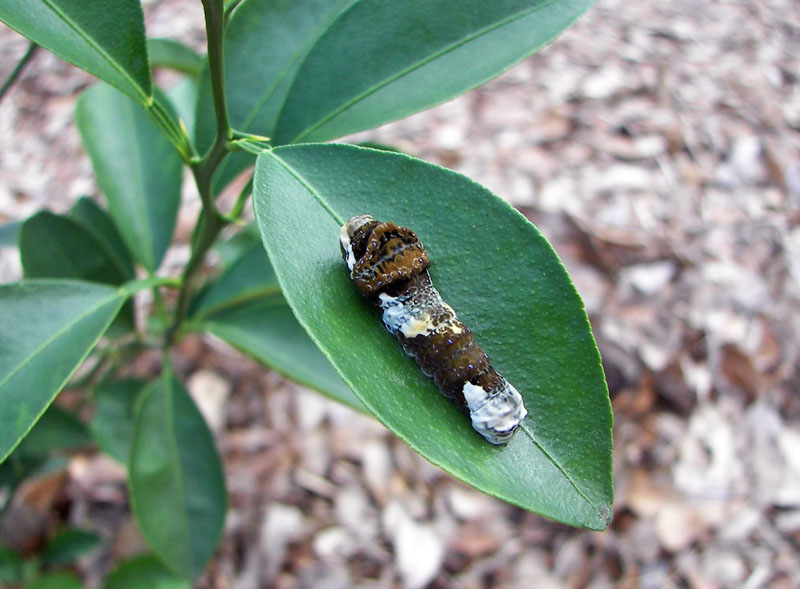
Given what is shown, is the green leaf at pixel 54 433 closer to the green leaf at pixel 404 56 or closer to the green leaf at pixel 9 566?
the green leaf at pixel 9 566

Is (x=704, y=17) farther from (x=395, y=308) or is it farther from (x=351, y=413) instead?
(x=395, y=308)

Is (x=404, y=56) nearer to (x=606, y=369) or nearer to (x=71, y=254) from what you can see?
(x=71, y=254)

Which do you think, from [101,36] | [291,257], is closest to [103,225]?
[101,36]

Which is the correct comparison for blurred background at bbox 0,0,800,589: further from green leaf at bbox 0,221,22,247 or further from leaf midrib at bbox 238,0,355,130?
leaf midrib at bbox 238,0,355,130

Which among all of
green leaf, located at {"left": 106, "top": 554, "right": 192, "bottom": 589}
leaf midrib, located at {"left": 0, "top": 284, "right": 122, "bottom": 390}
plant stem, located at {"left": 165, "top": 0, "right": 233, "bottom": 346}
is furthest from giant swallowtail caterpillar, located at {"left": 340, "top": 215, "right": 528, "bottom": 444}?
green leaf, located at {"left": 106, "top": 554, "right": 192, "bottom": 589}

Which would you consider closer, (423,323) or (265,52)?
(423,323)
